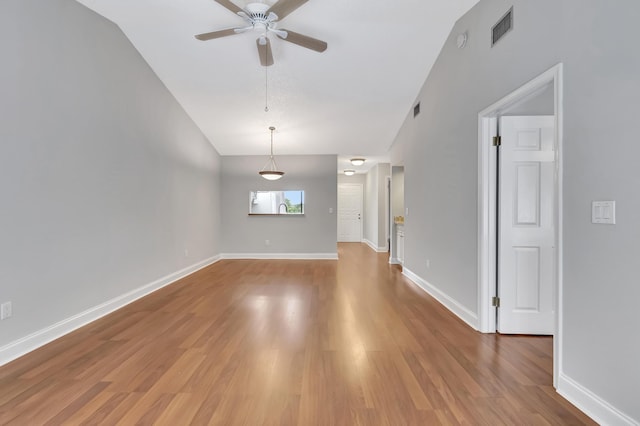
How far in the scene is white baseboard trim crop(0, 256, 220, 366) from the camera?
250cm

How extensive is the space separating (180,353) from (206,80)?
3943mm

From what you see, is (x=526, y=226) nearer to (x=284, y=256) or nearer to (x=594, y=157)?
(x=594, y=157)

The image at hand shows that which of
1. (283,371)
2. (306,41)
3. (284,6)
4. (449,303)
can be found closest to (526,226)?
(449,303)

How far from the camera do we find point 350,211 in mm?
11727

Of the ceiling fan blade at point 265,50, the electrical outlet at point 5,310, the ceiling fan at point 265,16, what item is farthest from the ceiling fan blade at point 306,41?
the electrical outlet at point 5,310

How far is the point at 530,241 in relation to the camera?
300 cm

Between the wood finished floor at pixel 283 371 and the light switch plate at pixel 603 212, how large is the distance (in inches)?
45.0

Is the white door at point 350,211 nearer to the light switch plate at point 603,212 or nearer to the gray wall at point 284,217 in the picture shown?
the gray wall at point 284,217

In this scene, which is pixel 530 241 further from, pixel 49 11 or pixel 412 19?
pixel 49 11

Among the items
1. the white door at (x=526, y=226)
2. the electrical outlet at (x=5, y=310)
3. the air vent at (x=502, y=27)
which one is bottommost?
the electrical outlet at (x=5, y=310)

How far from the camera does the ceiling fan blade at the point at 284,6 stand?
2.65m

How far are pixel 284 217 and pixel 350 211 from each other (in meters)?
4.42

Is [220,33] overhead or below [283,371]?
overhead

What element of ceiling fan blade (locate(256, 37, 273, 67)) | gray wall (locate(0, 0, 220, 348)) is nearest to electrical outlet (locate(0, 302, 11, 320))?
gray wall (locate(0, 0, 220, 348))
